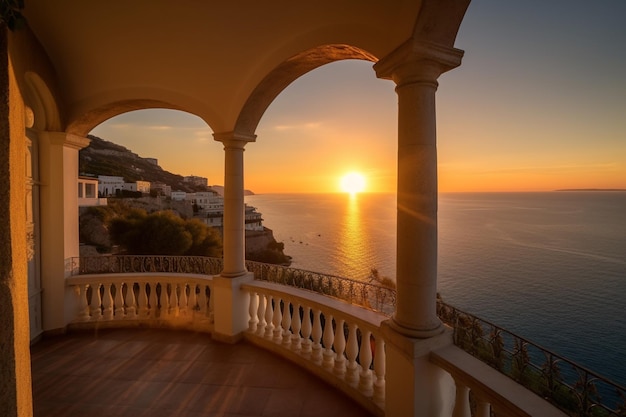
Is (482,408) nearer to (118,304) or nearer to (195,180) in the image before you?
(118,304)

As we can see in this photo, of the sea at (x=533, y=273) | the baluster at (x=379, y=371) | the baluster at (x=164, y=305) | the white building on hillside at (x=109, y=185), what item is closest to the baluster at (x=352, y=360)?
the baluster at (x=379, y=371)

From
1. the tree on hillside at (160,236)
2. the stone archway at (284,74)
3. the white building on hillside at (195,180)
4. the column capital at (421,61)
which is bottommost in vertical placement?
the tree on hillside at (160,236)

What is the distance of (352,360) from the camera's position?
13.5 feet

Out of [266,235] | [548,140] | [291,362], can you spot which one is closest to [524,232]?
[548,140]

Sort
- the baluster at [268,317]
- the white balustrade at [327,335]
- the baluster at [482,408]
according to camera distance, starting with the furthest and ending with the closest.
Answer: the baluster at [268,317] → the white balustrade at [327,335] → the baluster at [482,408]

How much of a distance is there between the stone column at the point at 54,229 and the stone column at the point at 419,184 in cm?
669

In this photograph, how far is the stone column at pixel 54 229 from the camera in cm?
622

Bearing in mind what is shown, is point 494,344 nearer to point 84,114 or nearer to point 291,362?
point 291,362

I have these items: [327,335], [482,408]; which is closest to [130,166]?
[327,335]

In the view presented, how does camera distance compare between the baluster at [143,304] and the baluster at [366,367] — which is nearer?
the baluster at [366,367]

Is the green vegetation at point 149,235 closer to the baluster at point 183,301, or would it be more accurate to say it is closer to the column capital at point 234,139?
the baluster at point 183,301

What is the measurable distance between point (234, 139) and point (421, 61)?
381cm

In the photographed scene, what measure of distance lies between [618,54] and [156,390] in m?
31.7

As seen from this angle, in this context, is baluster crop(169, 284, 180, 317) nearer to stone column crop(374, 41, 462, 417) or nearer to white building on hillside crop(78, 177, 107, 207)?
stone column crop(374, 41, 462, 417)
